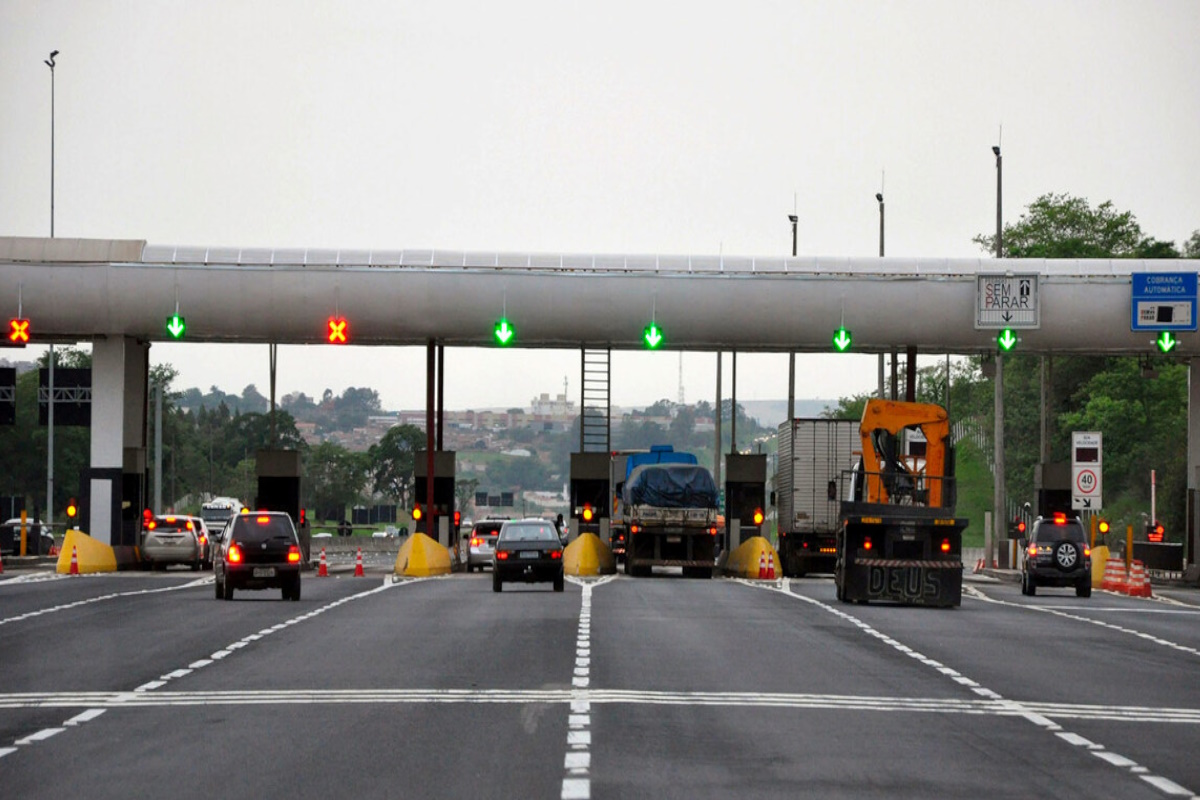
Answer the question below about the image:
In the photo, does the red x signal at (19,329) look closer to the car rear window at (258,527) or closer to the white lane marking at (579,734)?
the car rear window at (258,527)

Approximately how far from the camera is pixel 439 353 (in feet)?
194

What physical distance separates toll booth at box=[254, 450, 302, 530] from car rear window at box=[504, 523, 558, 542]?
17.9 m

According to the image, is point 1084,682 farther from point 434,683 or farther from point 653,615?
point 653,615

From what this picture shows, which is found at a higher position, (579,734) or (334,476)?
(579,734)

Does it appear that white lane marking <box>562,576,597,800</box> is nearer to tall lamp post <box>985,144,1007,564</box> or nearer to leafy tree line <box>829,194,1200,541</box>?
tall lamp post <box>985,144,1007,564</box>

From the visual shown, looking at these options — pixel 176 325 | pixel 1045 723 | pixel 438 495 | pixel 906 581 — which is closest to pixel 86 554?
pixel 176 325

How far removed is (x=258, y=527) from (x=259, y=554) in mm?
522

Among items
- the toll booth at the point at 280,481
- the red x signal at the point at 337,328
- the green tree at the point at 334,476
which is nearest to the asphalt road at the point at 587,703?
the red x signal at the point at 337,328

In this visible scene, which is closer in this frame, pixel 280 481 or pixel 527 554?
pixel 527 554

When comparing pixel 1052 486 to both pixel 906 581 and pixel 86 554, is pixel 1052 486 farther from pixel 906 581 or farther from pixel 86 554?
pixel 86 554

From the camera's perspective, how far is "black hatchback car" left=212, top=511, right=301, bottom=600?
37.0 m

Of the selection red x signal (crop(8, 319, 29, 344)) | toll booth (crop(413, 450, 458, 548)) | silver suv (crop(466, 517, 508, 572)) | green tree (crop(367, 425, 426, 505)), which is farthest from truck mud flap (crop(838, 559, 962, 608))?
green tree (crop(367, 425, 426, 505))

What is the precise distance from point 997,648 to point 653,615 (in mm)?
7632

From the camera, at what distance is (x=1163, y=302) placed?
5094cm
